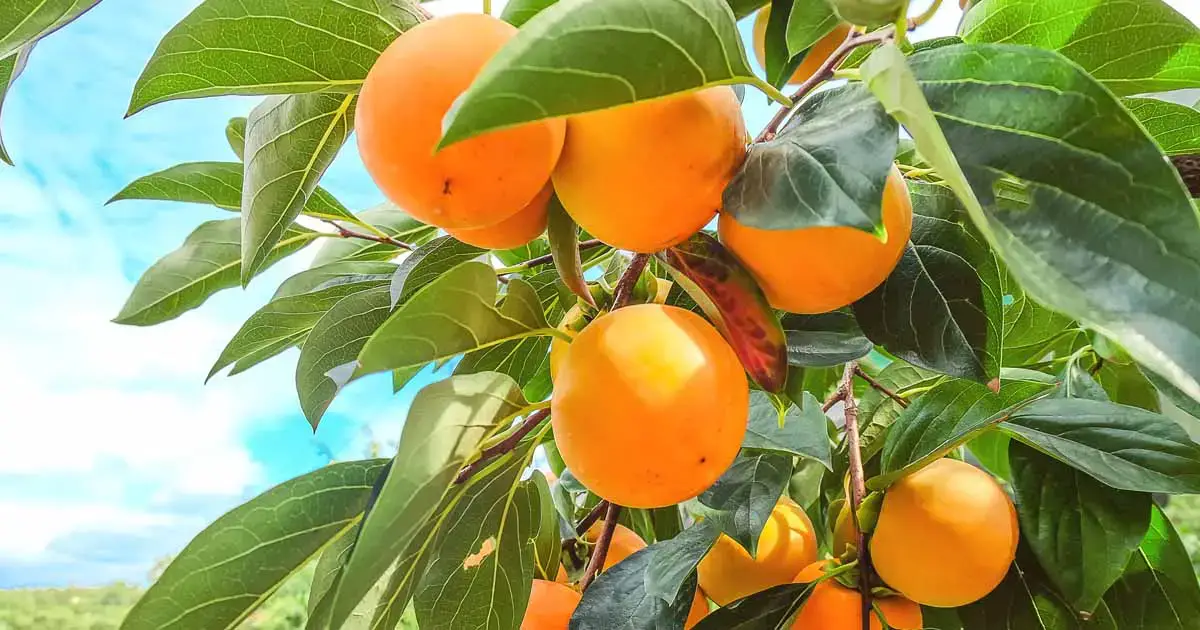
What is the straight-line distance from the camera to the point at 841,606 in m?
0.46

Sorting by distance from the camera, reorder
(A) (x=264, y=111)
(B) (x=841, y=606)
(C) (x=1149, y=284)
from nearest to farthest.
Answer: (C) (x=1149, y=284)
(A) (x=264, y=111)
(B) (x=841, y=606)

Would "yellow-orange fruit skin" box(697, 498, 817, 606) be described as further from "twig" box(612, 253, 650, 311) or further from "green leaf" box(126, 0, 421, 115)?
"green leaf" box(126, 0, 421, 115)

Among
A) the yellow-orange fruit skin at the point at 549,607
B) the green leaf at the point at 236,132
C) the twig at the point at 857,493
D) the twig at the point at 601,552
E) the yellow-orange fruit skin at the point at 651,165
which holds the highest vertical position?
the green leaf at the point at 236,132

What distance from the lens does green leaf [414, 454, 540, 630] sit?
407 millimetres

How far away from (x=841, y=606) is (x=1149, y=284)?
11.7 inches

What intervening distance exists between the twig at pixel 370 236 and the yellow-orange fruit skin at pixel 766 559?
1.01 ft

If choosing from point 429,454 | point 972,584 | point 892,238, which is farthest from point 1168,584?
point 429,454

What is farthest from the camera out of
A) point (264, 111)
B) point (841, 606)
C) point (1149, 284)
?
point (841, 606)

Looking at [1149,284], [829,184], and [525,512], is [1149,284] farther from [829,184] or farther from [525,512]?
[525,512]

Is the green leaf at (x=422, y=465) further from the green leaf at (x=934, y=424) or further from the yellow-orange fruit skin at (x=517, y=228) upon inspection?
the green leaf at (x=934, y=424)

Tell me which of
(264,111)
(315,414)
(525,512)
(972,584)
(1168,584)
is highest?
(264,111)

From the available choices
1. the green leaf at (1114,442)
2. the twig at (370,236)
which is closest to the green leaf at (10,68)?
the twig at (370,236)

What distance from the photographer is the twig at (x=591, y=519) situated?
65 cm

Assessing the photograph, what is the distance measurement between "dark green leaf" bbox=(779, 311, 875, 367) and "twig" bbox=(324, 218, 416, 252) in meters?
0.30
